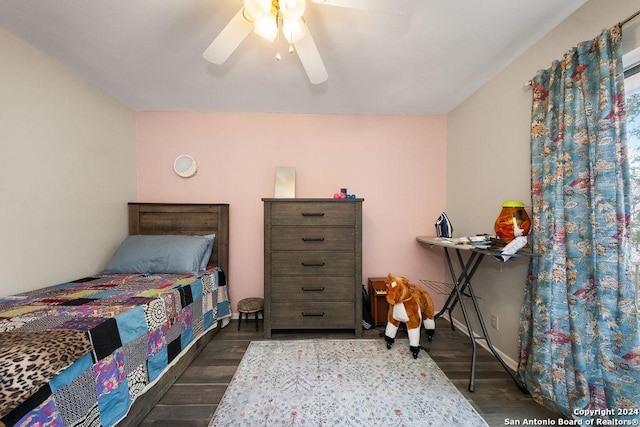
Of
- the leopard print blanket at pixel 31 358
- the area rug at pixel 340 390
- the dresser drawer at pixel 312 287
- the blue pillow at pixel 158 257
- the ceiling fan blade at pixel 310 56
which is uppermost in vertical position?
the ceiling fan blade at pixel 310 56

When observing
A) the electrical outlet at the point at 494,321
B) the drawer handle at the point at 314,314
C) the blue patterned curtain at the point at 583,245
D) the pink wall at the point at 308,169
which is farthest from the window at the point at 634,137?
the drawer handle at the point at 314,314

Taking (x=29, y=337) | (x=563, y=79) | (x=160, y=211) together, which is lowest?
(x=29, y=337)

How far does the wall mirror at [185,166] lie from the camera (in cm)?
248

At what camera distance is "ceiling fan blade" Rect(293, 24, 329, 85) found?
126 cm

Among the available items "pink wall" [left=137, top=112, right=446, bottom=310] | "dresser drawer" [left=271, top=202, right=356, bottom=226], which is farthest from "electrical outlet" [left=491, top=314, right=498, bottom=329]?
"dresser drawer" [left=271, top=202, right=356, bottom=226]

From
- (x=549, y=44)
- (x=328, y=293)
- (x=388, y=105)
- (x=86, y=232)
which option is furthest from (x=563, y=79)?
(x=86, y=232)

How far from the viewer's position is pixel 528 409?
4.39 ft

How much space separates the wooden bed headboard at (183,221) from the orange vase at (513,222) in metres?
2.39

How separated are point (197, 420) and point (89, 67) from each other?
2.59 meters

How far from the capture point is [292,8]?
3.50 ft

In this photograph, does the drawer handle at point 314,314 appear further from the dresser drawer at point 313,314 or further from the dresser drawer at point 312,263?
the dresser drawer at point 312,263

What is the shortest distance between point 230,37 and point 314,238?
1.51 metres

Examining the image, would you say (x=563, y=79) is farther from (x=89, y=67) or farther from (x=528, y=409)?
(x=89, y=67)

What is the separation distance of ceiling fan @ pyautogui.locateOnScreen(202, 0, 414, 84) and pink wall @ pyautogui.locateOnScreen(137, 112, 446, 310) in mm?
A: 1179
